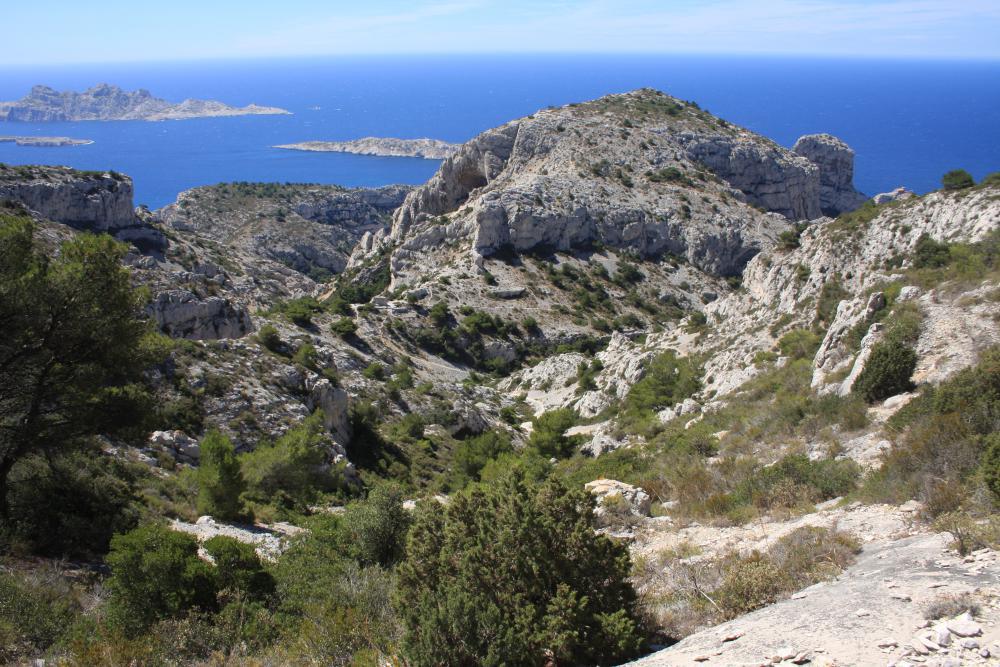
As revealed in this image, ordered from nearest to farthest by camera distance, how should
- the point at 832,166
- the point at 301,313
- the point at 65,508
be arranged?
1. the point at 65,508
2. the point at 301,313
3. the point at 832,166

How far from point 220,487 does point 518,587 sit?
8962 mm

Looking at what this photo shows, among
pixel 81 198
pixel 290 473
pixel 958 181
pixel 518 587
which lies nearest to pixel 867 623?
pixel 518 587

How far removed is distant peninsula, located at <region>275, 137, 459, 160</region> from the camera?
177750 mm

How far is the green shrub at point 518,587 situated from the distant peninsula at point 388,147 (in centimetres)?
17607

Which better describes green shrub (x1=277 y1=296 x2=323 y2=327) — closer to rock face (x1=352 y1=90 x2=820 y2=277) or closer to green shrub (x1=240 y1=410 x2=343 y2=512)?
green shrub (x1=240 y1=410 x2=343 y2=512)

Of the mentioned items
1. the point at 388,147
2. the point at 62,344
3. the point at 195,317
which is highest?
the point at 388,147

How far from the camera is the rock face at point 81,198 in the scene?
45.7 metres

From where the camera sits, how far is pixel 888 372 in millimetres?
12445

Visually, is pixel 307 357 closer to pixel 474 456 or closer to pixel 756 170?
pixel 474 456

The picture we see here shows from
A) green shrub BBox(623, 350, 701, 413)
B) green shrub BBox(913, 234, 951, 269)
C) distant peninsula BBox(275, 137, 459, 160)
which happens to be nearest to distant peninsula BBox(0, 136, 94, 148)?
distant peninsula BBox(275, 137, 459, 160)

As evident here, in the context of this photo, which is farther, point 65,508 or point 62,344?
point 65,508

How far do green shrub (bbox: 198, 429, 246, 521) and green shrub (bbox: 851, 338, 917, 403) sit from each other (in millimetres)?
13430

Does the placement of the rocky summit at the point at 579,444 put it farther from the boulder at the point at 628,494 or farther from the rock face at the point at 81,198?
the rock face at the point at 81,198

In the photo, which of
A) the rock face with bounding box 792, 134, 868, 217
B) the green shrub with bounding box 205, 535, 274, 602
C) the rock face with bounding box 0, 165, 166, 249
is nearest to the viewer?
the green shrub with bounding box 205, 535, 274, 602
